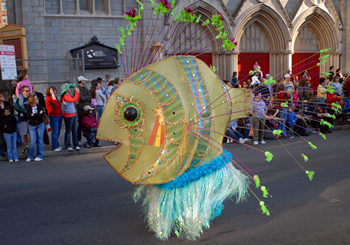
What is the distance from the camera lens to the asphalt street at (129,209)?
3488 mm

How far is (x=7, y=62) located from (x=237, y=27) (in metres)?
9.64

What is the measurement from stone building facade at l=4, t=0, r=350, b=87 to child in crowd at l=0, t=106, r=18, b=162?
528 centimetres

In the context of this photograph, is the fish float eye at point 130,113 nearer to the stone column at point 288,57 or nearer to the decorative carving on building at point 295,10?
the stone column at point 288,57

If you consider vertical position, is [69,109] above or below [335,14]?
below

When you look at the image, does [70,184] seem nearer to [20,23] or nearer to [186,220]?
[186,220]

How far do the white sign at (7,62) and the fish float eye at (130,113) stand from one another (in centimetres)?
630

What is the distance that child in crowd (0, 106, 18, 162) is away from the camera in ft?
23.3

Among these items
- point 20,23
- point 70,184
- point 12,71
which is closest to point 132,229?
point 70,184

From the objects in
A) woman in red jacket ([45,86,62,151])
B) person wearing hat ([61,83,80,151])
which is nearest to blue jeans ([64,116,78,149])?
person wearing hat ([61,83,80,151])

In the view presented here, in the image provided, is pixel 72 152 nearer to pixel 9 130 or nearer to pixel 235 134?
pixel 9 130

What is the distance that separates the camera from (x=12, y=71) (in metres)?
8.24

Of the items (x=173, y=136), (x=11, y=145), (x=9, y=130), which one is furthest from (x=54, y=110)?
(x=173, y=136)

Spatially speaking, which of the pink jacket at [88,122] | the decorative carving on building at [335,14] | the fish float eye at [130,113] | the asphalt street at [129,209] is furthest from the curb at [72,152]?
the decorative carving on building at [335,14]

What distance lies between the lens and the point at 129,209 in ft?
13.9
